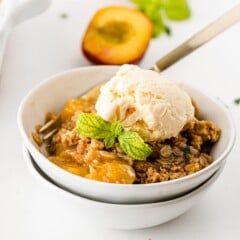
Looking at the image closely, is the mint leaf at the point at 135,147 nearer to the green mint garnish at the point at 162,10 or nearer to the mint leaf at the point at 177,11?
the green mint garnish at the point at 162,10

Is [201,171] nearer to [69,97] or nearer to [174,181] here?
[174,181]

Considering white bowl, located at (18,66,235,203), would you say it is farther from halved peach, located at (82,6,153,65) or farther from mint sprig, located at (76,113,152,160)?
halved peach, located at (82,6,153,65)

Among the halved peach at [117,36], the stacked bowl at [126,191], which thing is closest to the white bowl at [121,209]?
the stacked bowl at [126,191]

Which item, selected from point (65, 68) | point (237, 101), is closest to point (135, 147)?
point (237, 101)

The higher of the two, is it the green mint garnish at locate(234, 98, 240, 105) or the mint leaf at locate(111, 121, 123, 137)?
the mint leaf at locate(111, 121, 123, 137)

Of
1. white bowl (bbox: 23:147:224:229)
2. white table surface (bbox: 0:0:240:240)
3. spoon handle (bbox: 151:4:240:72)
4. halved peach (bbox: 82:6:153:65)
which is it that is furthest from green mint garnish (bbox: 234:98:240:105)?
white bowl (bbox: 23:147:224:229)

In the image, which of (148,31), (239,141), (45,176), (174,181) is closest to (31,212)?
(45,176)

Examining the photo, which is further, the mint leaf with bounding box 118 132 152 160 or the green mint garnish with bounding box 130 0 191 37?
the green mint garnish with bounding box 130 0 191 37
